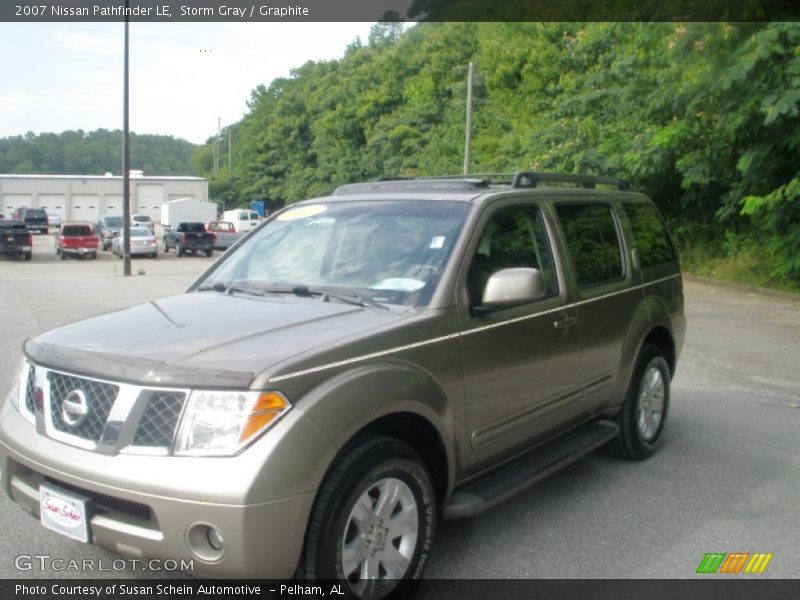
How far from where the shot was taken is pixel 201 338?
340cm

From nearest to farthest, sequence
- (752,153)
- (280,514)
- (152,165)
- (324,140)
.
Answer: (280,514), (752,153), (324,140), (152,165)

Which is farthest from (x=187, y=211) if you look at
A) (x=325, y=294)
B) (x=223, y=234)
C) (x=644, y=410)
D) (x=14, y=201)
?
(x=325, y=294)

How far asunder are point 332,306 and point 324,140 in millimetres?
59171

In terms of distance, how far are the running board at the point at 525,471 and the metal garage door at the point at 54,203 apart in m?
79.5

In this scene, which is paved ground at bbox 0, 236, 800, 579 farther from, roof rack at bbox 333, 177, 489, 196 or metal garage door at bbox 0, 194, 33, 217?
metal garage door at bbox 0, 194, 33, 217

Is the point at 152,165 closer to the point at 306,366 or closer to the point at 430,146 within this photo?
the point at 430,146

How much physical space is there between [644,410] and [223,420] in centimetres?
365

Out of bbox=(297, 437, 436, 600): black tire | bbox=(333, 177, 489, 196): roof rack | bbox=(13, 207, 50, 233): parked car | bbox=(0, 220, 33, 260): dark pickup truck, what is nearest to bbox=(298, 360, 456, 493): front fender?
bbox=(297, 437, 436, 600): black tire

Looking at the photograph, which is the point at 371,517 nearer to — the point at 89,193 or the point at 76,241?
the point at 76,241

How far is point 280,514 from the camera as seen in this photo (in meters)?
2.92

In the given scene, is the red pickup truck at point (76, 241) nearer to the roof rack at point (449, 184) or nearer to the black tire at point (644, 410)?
the roof rack at point (449, 184)

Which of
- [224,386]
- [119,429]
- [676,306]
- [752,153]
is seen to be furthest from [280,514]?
[752,153]

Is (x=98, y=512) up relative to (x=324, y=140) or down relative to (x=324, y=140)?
down

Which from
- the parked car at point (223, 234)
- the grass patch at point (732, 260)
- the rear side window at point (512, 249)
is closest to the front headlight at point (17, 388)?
the rear side window at point (512, 249)
